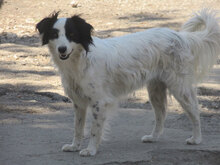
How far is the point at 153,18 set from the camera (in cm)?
1529

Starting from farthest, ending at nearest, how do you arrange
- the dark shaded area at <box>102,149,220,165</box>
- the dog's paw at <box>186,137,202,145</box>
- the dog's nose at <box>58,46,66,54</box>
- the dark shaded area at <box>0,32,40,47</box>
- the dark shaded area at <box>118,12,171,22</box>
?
the dark shaded area at <box>118,12,171,22</box> < the dark shaded area at <box>0,32,40,47</box> < the dog's paw at <box>186,137,202,145</box> < the dark shaded area at <box>102,149,220,165</box> < the dog's nose at <box>58,46,66,54</box>

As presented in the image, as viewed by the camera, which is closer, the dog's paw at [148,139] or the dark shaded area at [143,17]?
the dog's paw at [148,139]

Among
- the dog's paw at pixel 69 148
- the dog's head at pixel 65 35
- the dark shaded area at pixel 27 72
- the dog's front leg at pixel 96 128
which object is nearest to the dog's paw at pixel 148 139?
the dog's front leg at pixel 96 128

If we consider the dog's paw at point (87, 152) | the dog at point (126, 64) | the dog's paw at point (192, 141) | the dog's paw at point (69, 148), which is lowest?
the dog's paw at point (192, 141)

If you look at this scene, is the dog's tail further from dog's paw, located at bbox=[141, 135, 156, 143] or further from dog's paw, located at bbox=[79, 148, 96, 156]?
dog's paw, located at bbox=[79, 148, 96, 156]

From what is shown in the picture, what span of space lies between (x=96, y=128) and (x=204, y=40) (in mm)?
1967

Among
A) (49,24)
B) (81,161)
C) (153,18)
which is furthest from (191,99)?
(153,18)

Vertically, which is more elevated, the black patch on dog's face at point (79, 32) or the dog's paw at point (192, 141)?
the black patch on dog's face at point (79, 32)

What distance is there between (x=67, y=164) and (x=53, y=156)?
12.8 inches

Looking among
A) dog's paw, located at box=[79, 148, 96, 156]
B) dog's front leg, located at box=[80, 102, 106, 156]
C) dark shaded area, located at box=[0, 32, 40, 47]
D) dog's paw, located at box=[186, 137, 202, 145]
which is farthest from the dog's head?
dark shaded area, located at box=[0, 32, 40, 47]

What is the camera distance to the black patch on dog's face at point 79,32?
5250mm

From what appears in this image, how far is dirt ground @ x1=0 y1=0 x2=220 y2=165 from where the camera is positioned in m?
5.52

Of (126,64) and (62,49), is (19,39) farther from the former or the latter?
(62,49)

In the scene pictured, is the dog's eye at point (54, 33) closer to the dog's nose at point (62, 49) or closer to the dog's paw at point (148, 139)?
the dog's nose at point (62, 49)
